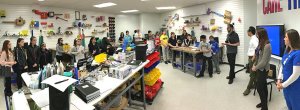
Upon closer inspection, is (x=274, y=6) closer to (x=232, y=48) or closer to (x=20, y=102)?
(x=232, y=48)

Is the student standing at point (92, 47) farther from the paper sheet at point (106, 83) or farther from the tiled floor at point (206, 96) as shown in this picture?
the paper sheet at point (106, 83)

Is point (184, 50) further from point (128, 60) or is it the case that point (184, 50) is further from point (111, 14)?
point (111, 14)

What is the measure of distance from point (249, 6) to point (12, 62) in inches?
308

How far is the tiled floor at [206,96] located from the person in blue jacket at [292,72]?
1.45 meters

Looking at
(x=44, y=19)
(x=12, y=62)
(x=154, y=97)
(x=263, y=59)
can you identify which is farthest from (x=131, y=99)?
(x=44, y=19)

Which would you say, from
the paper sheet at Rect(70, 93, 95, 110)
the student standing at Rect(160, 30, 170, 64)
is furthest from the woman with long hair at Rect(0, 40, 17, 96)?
the student standing at Rect(160, 30, 170, 64)

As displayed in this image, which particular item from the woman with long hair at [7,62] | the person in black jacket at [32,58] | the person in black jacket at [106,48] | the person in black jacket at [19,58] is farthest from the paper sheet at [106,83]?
the person in black jacket at [106,48]

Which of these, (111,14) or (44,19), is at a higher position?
(111,14)

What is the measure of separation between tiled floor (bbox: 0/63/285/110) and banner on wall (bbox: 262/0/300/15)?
1.86 meters

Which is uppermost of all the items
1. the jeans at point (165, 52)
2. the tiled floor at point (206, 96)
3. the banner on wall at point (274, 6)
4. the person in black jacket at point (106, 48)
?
the banner on wall at point (274, 6)

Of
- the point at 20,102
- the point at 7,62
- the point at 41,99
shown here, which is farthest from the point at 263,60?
the point at 7,62

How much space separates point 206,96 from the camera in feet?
15.9

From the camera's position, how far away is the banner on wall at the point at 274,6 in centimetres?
404

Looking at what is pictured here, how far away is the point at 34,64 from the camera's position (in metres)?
6.35
